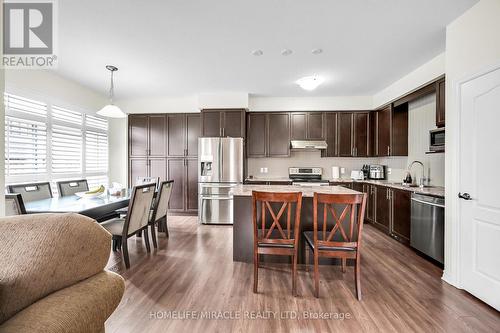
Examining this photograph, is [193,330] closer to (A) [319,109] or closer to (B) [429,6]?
(B) [429,6]

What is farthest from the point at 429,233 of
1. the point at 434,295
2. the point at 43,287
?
the point at 43,287

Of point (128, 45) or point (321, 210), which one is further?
point (128, 45)

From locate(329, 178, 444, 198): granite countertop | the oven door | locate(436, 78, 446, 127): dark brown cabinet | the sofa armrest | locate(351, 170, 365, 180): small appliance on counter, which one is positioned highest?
locate(436, 78, 446, 127): dark brown cabinet

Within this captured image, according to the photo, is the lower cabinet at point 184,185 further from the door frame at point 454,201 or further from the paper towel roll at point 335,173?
the door frame at point 454,201

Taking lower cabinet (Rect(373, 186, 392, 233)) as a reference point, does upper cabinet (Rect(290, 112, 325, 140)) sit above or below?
above

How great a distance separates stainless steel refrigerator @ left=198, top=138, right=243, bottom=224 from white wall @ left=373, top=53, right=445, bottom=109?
2.98m

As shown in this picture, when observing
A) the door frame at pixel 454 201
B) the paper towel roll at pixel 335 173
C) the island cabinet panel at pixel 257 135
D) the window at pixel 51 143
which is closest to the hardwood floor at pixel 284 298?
the door frame at pixel 454 201

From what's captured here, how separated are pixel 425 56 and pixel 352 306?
3376mm

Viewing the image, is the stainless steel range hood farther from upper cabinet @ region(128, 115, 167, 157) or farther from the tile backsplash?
upper cabinet @ region(128, 115, 167, 157)

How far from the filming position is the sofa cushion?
32.9 inches

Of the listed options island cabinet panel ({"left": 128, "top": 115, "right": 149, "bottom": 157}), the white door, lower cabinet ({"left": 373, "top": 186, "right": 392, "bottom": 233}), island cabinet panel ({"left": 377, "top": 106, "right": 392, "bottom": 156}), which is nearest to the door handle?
the white door

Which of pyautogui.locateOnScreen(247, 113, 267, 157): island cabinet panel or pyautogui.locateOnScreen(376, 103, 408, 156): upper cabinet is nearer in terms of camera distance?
pyautogui.locateOnScreen(376, 103, 408, 156): upper cabinet

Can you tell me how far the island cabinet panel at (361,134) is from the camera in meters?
4.95

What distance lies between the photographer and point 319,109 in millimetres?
5094
